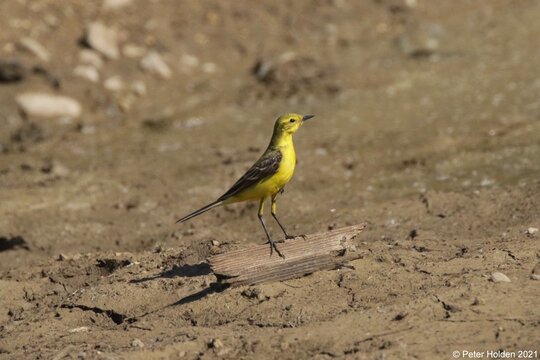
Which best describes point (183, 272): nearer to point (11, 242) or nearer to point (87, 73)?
point (11, 242)

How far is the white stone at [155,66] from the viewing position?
51.8 ft

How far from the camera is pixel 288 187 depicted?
1101 cm

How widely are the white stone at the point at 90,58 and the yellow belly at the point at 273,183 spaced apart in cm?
832

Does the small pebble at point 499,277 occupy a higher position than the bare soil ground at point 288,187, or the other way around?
the bare soil ground at point 288,187

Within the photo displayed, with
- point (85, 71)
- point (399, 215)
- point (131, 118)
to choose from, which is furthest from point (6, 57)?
point (399, 215)

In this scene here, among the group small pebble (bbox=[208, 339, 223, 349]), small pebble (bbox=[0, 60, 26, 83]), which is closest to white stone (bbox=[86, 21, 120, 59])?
small pebble (bbox=[0, 60, 26, 83])

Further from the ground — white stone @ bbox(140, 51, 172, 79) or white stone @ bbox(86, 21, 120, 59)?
white stone @ bbox(86, 21, 120, 59)

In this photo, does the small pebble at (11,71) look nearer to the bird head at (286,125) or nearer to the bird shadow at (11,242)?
the bird shadow at (11,242)

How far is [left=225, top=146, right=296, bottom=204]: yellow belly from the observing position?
788cm

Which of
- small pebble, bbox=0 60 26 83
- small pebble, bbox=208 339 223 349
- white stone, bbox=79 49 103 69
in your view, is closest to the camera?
small pebble, bbox=208 339 223 349

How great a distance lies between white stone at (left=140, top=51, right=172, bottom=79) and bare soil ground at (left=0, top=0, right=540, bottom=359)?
0.12m

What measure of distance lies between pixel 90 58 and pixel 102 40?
58cm

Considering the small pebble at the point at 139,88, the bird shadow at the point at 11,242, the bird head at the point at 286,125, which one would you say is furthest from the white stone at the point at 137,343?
the small pebble at the point at 139,88

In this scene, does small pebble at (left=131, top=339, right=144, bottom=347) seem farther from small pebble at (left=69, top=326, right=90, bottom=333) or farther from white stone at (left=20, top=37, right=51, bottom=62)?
white stone at (left=20, top=37, right=51, bottom=62)
